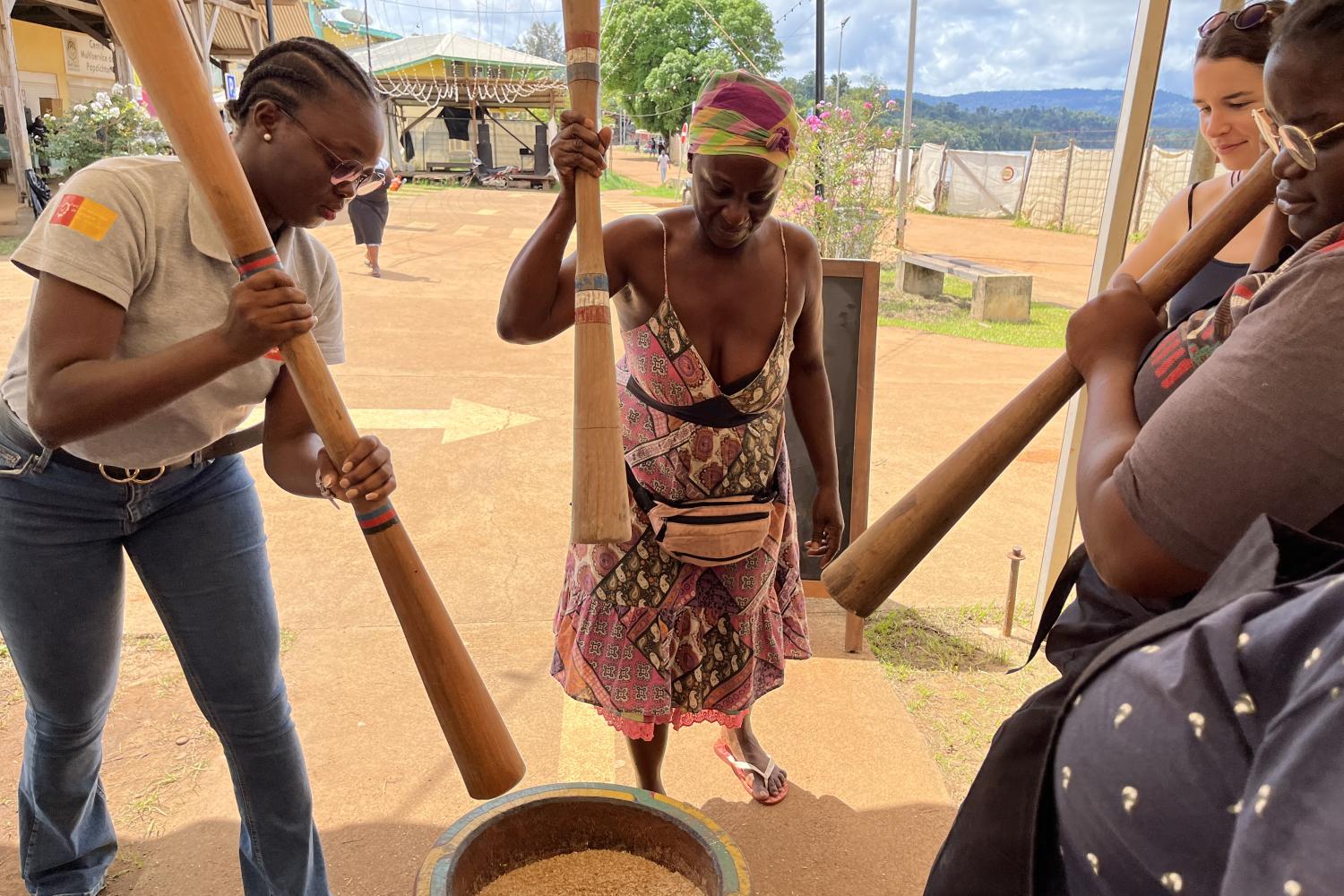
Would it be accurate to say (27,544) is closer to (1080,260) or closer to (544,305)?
(544,305)

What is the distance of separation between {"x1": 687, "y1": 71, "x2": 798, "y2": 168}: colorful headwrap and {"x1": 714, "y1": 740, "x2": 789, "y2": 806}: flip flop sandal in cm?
177

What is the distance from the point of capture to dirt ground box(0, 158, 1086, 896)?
8.33 ft

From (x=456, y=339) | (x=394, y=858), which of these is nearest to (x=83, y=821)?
(x=394, y=858)

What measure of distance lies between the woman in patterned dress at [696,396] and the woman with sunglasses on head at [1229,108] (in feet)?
2.70

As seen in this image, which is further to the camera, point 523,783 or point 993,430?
point 523,783

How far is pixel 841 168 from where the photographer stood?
8625 millimetres

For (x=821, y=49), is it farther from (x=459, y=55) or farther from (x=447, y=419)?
(x=459, y=55)

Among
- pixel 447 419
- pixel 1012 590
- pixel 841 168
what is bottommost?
pixel 447 419

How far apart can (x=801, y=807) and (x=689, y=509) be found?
115 centimetres

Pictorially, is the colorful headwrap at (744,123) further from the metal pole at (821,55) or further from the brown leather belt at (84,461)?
the metal pole at (821,55)

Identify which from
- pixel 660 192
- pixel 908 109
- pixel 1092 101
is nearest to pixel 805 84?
pixel 908 109

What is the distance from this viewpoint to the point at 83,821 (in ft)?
7.23

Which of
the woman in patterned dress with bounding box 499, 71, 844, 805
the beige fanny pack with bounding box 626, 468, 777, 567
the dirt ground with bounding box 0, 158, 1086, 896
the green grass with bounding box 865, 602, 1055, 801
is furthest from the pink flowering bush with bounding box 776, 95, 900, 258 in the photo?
the beige fanny pack with bounding box 626, 468, 777, 567

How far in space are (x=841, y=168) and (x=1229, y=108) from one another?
6877 mm
